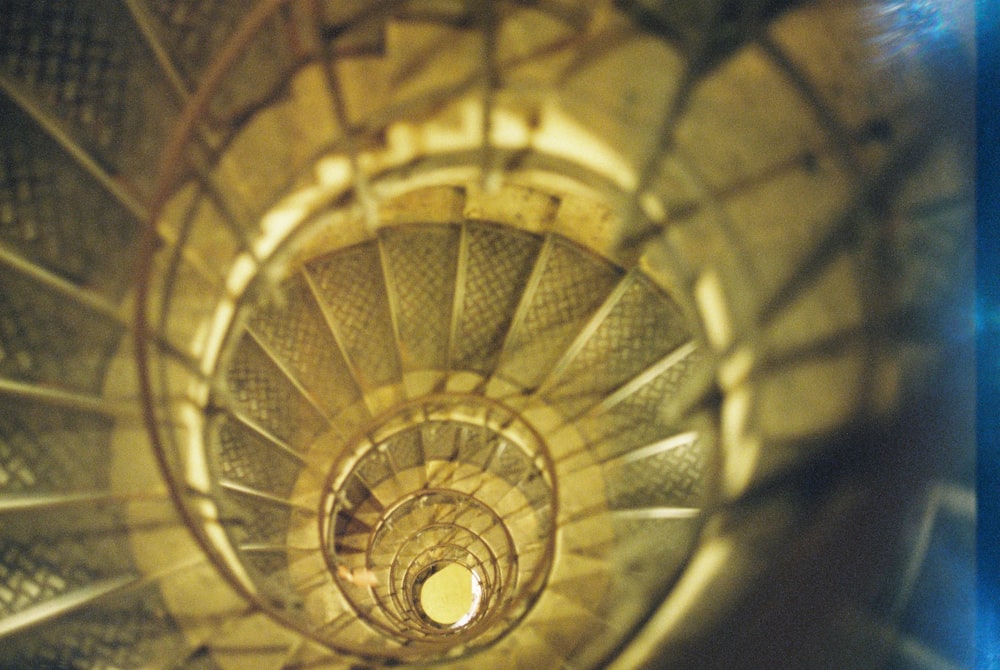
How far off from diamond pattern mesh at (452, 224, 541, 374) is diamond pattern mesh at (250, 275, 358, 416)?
31.9 inches

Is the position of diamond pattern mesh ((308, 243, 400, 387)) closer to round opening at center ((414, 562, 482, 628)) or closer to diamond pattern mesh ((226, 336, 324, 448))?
diamond pattern mesh ((226, 336, 324, 448))

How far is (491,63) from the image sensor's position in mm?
1802

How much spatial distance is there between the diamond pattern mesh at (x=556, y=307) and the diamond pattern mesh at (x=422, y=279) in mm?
521

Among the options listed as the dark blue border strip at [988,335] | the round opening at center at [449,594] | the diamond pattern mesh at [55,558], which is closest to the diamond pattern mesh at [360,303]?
the diamond pattern mesh at [55,558]

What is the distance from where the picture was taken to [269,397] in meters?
3.28

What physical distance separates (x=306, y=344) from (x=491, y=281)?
4.07 feet

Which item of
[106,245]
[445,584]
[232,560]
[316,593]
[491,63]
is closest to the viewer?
[491,63]

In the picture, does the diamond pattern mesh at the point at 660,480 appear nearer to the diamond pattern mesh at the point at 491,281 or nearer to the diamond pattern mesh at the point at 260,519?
the diamond pattern mesh at the point at 491,281

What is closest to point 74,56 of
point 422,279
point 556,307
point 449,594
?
point 422,279

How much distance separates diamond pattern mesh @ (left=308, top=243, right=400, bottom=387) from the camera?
3301mm

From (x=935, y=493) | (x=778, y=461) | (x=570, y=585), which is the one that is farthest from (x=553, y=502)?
→ (x=935, y=493)

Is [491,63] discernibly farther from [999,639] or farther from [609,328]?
[999,639]

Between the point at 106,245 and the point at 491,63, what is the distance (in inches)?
66.8

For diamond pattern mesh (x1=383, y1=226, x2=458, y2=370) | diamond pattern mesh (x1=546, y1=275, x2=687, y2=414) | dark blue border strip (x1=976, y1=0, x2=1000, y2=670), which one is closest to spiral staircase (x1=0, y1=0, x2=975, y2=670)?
dark blue border strip (x1=976, y1=0, x2=1000, y2=670)
